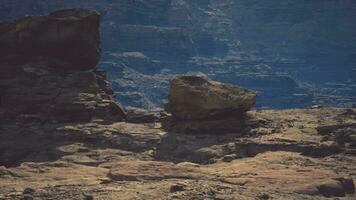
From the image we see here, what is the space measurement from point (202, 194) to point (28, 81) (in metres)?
18.1

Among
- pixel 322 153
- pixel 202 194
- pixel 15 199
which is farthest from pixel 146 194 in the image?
pixel 322 153

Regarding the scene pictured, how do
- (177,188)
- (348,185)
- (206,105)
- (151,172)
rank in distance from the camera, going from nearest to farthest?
(177,188) → (348,185) → (151,172) → (206,105)

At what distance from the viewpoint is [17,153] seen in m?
25.9

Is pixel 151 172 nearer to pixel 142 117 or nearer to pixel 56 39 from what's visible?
pixel 142 117

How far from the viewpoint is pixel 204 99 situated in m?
28.0

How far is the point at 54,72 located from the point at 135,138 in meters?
8.33

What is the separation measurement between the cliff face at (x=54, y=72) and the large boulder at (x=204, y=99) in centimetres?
381

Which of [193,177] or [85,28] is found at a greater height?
[85,28]

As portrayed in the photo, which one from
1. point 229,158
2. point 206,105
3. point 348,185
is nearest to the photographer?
point 348,185

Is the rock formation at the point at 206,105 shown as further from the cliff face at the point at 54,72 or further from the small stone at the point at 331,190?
the small stone at the point at 331,190

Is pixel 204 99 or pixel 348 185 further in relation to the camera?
pixel 204 99

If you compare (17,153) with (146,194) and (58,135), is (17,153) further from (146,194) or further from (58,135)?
(146,194)

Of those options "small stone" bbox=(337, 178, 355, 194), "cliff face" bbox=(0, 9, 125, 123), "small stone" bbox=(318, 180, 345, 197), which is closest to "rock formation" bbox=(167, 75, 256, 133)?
"cliff face" bbox=(0, 9, 125, 123)

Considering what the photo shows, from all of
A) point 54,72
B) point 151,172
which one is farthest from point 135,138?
point 54,72
